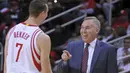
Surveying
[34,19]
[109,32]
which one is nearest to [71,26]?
[109,32]

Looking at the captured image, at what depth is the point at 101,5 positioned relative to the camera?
1319 centimetres

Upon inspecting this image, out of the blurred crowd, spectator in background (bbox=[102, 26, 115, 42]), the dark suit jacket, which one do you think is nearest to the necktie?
the dark suit jacket

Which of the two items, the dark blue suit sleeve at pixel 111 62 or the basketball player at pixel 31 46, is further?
the dark blue suit sleeve at pixel 111 62

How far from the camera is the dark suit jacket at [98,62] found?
570 cm

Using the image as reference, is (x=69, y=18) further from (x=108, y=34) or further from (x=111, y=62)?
(x=111, y=62)

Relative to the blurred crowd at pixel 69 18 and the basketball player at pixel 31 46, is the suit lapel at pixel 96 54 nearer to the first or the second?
the basketball player at pixel 31 46

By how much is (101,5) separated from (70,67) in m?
7.56

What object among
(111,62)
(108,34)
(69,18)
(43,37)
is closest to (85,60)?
(111,62)

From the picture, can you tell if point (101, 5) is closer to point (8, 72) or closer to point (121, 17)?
point (121, 17)

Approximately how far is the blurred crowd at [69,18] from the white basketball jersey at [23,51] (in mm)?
5108

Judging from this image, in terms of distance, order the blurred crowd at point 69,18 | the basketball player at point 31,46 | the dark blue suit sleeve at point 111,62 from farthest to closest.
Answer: the blurred crowd at point 69,18
the dark blue suit sleeve at point 111,62
the basketball player at point 31,46

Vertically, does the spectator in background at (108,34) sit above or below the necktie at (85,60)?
below

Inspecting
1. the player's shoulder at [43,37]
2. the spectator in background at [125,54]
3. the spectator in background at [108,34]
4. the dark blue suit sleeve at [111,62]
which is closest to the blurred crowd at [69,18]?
the spectator in background at [108,34]

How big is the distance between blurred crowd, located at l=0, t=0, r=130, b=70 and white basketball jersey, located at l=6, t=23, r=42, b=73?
5.11 meters
